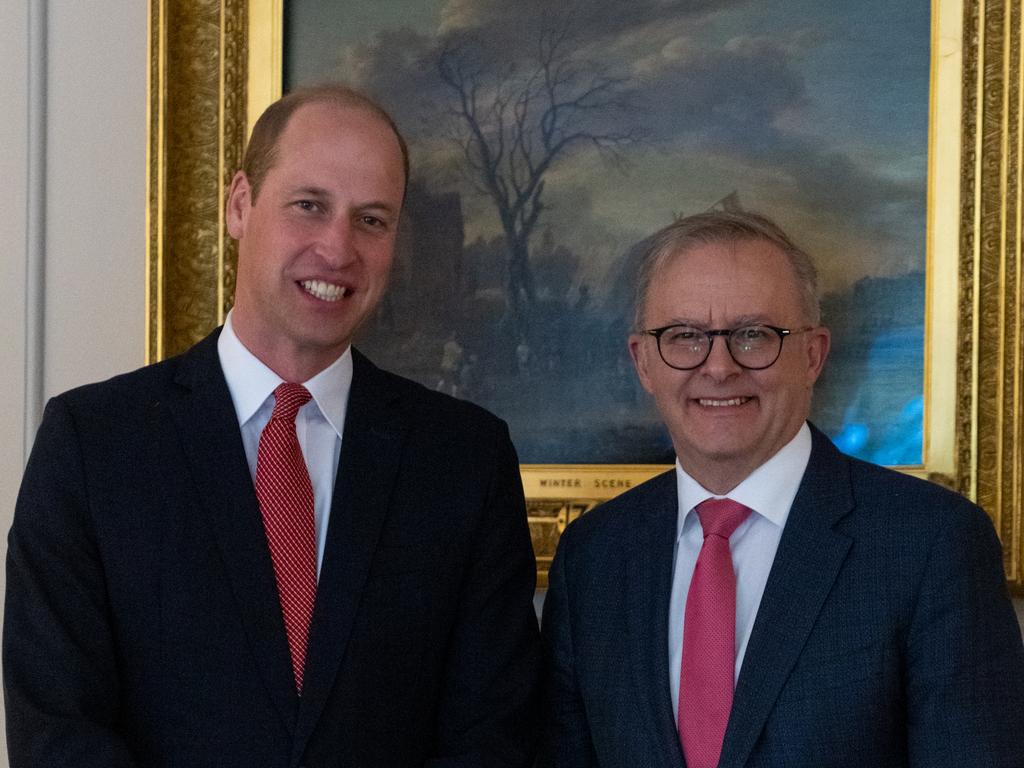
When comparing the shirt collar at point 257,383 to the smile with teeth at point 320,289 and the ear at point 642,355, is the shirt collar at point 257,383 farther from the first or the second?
the ear at point 642,355

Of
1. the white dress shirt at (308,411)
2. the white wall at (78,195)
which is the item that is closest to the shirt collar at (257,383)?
the white dress shirt at (308,411)

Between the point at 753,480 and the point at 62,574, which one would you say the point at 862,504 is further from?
the point at 62,574

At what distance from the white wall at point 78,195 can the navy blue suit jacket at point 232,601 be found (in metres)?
0.91

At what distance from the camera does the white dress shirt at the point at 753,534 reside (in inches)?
80.4

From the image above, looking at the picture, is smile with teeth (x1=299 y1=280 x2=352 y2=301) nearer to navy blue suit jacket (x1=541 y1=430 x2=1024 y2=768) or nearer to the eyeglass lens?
the eyeglass lens

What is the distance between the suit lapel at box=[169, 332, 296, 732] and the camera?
189cm

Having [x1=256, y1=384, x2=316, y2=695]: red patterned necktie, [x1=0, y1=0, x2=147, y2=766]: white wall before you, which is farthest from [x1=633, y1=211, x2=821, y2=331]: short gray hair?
[x1=0, y1=0, x2=147, y2=766]: white wall

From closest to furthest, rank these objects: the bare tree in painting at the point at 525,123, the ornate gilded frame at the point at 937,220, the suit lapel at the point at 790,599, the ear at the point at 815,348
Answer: the suit lapel at the point at 790,599 → the ear at the point at 815,348 → the ornate gilded frame at the point at 937,220 → the bare tree in painting at the point at 525,123

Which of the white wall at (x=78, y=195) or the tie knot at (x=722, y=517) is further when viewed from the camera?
the white wall at (x=78, y=195)

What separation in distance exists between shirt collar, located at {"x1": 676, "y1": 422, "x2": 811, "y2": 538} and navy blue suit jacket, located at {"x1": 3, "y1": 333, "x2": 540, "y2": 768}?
1.35 feet

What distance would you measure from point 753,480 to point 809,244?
930 millimetres

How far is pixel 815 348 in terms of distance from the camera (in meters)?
2.14

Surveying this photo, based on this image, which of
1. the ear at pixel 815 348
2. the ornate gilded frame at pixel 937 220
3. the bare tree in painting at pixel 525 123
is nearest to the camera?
the ear at pixel 815 348

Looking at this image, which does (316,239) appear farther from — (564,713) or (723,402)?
(564,713)
